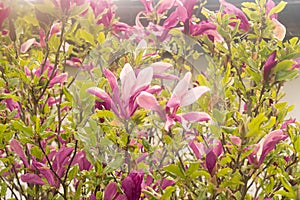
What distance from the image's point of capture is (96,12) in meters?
0.80

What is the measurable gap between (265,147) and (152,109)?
0.18m

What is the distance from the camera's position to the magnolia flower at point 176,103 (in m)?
0.55

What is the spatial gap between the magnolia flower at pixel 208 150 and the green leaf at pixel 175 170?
46mm

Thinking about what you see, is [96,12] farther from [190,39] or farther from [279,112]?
[279,112]

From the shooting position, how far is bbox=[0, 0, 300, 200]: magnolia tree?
1.94ft

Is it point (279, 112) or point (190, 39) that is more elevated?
point (190, 39)

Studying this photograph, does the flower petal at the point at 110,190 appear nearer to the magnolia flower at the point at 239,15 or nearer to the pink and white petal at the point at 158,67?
the pink and white petal at the point at 158,67

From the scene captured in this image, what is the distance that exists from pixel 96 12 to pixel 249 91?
0.87 ft

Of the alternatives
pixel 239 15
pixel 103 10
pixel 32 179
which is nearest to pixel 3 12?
pixel 103 10

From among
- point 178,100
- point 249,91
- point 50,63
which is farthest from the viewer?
point 50,63

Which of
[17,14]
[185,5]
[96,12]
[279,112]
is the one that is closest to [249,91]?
[279,112]

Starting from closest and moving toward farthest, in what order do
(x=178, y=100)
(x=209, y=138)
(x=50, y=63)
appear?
(x=178, y=100), (x=209, y=138), (x=50, y=63)

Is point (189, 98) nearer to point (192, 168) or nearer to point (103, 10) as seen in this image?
point (192, 168)

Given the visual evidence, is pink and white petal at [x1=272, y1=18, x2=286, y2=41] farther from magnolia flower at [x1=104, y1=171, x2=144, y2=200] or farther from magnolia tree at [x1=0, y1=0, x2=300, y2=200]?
magnolia flower at [x1=104, y1=171, x2=144, y2=200]
